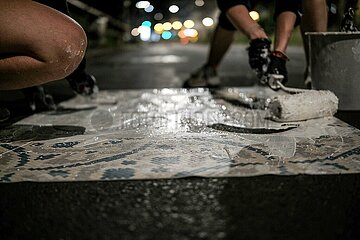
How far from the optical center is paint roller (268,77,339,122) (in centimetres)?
234

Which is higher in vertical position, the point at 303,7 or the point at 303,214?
the point at 303,7

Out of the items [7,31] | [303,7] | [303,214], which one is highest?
[303,7]

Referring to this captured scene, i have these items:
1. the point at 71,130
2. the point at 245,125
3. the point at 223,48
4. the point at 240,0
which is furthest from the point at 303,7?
the point at 71,130

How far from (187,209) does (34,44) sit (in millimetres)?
1087

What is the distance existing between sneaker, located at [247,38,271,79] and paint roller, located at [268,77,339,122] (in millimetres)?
360

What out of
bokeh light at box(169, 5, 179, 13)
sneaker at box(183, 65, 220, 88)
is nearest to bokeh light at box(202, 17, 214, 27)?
bokeh light at box(169, 5, 179, 13)

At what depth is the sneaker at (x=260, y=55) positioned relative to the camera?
2.75 m

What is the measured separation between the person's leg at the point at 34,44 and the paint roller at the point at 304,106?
104cm

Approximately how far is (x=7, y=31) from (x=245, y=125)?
3.86 feet

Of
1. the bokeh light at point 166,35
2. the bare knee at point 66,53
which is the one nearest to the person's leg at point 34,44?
A: the bare knee at point 66,53

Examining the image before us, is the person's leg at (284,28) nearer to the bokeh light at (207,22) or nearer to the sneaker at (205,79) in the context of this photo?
the sneaker at (205,79)

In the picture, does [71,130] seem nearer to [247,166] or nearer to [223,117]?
[223,117]

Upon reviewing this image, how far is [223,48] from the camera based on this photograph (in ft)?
13.5

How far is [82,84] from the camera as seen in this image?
3107 millimetres
